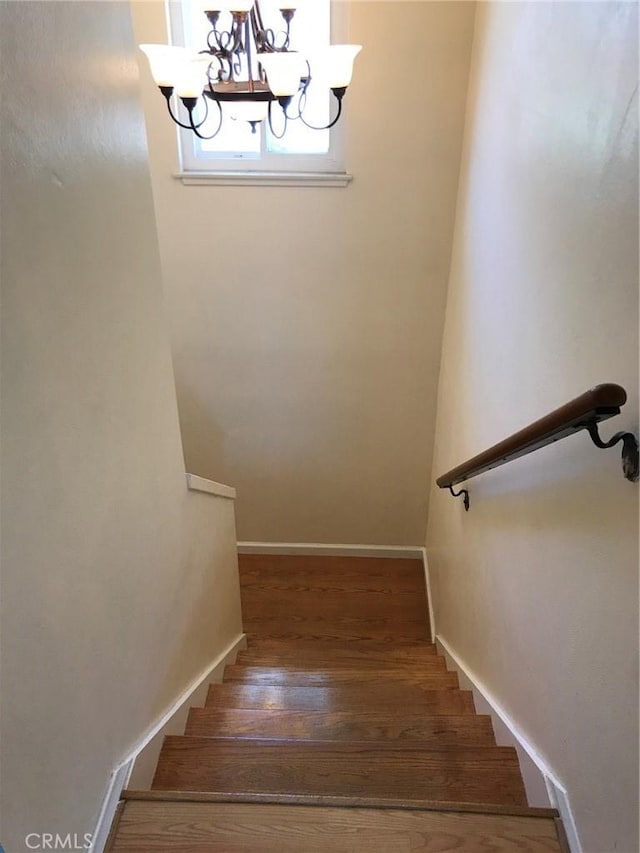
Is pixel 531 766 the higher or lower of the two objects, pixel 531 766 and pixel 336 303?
the lower

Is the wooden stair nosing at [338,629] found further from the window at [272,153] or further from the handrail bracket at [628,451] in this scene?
the handrail bracket at [628,451]

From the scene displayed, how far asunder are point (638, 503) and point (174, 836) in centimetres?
119

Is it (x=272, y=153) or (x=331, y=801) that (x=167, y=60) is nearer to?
(x=272, y=153)

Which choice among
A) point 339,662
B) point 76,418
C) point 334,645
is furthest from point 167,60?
point 334,645

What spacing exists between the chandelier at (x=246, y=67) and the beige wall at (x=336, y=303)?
732 millimetres

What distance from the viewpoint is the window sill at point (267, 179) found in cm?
307

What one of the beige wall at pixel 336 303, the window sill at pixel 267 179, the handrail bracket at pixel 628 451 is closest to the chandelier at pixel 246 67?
the window sill at pixel 267 179

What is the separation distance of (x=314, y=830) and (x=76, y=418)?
104 centimetres

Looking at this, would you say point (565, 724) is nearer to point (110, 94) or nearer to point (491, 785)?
point (491, 785)

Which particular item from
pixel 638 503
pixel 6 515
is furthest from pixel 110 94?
pixel 638 503

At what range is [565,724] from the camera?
4.29ft

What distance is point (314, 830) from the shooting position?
1.31 meters

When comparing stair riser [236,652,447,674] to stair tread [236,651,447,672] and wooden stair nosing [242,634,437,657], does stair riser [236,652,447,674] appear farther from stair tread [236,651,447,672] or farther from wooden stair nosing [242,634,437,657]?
wooden stair nosing [242,634,437,657]

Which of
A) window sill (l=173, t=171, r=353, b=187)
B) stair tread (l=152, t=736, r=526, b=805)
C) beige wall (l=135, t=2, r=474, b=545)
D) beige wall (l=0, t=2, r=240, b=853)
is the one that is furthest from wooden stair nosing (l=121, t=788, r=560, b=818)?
window sill (l=173, t=171, r=353, b=187)
